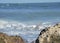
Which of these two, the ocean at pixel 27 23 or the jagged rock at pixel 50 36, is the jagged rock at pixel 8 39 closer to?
the jagged rock at pixel 50 36

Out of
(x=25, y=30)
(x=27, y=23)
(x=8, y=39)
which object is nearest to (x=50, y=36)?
(x=8, y=39)

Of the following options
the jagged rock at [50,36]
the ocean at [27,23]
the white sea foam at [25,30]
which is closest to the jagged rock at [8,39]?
the jagged rock at [50,36]

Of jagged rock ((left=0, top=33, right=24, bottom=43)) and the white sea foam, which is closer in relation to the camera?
jagged rock ((left=0, top=33, right=24, bottom=43))

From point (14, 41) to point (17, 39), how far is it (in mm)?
66

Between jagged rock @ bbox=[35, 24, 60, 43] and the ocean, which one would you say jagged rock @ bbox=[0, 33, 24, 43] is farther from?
the ocean

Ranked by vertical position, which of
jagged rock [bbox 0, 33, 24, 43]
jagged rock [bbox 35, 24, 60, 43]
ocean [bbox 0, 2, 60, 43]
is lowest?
ocean [bbox 0, 2, 60, 43]

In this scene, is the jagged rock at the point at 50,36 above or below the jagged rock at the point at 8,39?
above

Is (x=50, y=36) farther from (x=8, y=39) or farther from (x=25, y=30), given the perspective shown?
A: (x=25, y=30)

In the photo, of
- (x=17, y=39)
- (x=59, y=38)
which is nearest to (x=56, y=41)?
Result: (x=59, y=38)

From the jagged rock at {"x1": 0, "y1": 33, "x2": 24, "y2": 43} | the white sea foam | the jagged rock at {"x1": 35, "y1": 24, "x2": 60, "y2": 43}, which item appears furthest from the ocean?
the jagged rock at {"x1": 35, "y1": 24, "x2": 60, "y2": 43}

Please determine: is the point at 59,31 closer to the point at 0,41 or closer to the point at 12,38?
the point at 0,41

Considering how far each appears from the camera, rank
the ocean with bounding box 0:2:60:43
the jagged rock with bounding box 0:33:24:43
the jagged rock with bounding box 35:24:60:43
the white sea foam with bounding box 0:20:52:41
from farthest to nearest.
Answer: the ocean with bounding box 0:2:60:43, the white sea foam with bounding box 0:20:52:41, the jagged rock with bounding box 0:33:24:43, the jagged rock with bounding box 35:24:60:43

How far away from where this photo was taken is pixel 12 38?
19.8 feet

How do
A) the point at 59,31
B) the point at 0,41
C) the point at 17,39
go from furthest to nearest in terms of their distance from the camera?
1. the point at 17,39
2. the point at 0,41
3. the point at 59,31
